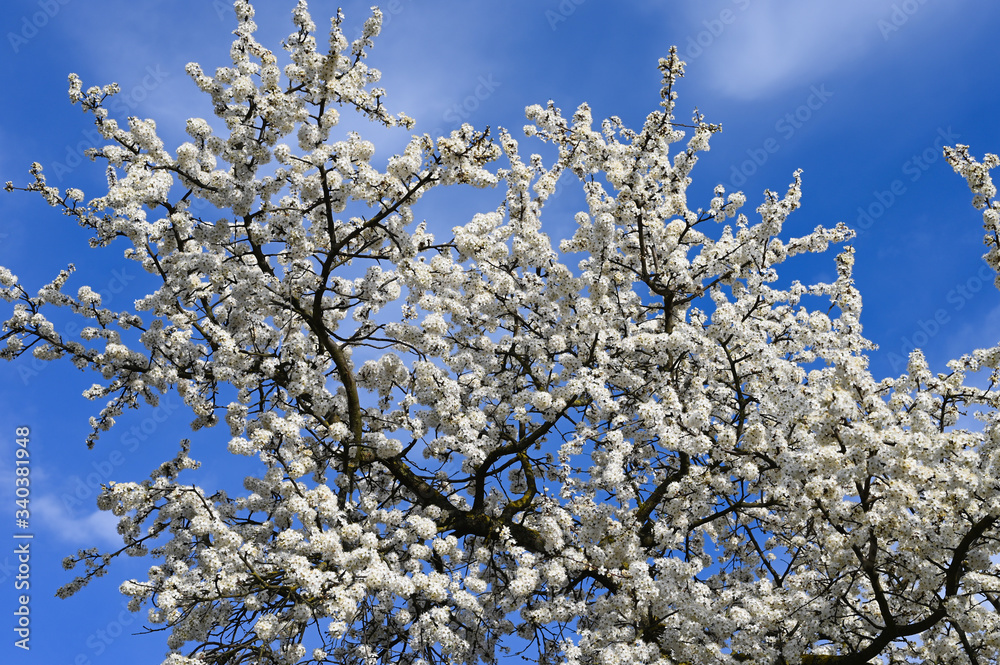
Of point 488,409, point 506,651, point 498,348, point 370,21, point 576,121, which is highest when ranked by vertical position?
point 576,121

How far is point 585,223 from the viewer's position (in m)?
11.4

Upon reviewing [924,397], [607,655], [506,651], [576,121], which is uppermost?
[576,121]

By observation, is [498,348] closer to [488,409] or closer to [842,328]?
[488,409]

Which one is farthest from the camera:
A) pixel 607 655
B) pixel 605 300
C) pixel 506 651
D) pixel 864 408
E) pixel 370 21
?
pixel 605 300

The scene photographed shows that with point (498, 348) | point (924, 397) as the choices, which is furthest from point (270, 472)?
point (924, 397)

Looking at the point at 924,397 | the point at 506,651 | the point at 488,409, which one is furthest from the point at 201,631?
the point at 924,397

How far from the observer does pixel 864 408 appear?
26.8ft

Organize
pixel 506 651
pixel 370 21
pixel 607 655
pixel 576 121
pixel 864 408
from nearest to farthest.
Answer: pixel 864 408
pixel 607 655
pixel 370 21
pixel 506 651
pixel 576 121

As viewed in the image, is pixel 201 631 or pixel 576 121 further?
pixel 576 121

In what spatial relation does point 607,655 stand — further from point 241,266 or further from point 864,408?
point 241,266

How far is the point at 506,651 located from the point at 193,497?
513 cm

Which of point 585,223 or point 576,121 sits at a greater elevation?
point 576,121

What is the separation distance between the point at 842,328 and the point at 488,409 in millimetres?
6222

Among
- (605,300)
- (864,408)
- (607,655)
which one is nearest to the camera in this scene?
(864,408)
